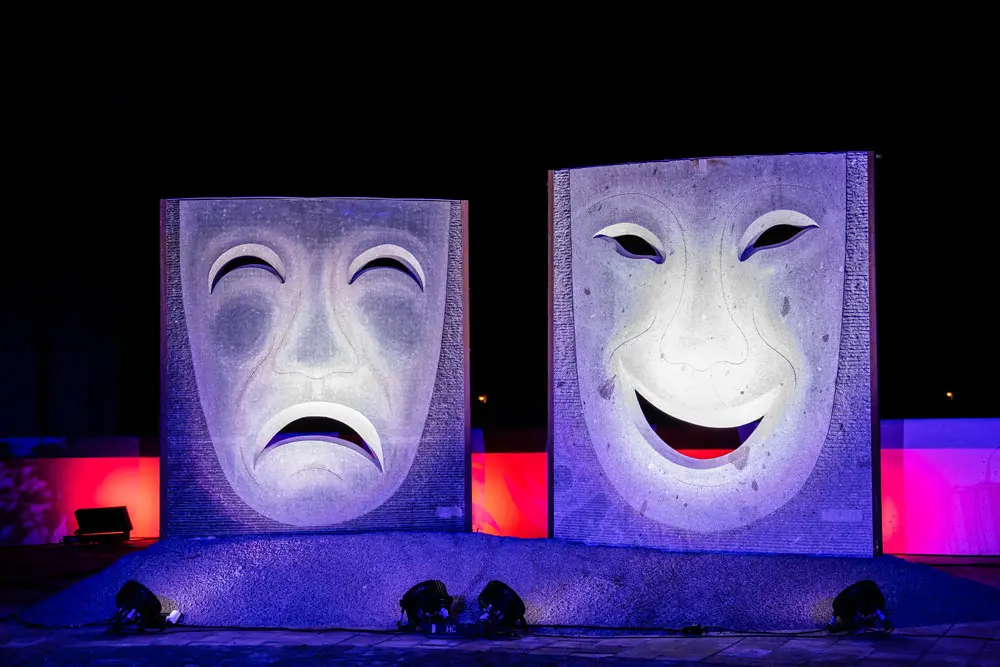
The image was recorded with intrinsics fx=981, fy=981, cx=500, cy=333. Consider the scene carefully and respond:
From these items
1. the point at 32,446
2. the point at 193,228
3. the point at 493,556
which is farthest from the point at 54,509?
the point at 493,556

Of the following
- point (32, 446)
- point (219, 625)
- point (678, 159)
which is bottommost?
point (219, 625)

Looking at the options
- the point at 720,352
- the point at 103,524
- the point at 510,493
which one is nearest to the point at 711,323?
the point at 720,352

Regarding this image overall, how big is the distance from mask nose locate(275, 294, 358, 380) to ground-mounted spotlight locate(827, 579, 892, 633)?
5.47 metres

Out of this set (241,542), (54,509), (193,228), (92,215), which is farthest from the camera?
(92,215)

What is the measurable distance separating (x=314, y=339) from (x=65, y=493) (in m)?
5.64

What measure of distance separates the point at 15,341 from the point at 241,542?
921 cm

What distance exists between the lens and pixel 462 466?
34.7ft

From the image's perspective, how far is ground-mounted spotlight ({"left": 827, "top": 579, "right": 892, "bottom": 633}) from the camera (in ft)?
24.4

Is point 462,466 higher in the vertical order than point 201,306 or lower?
lower

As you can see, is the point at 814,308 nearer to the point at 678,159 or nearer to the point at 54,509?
the point at 678,159

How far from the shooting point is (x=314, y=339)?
10539 mm

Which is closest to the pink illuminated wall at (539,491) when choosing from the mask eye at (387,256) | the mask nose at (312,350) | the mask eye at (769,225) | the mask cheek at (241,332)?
the mask nose at (312,350)

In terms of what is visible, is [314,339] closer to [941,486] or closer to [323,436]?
[323,436]

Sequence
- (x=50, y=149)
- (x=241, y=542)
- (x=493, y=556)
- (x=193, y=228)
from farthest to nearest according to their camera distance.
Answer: (x=50, y=149), (x=193, y=228), (x=241, y=542), (x=493, y=556)
